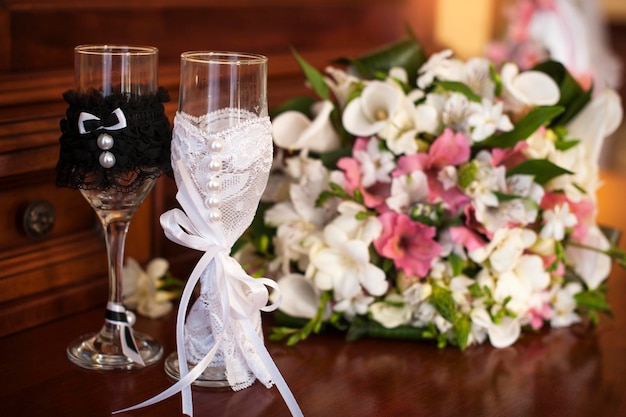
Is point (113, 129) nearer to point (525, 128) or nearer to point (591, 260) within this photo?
point (525, 128)

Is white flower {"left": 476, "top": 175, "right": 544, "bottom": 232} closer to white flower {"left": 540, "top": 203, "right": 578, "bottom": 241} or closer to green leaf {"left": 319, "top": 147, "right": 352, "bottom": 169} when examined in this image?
white flower {"left": 540, "top": 203, "right": 578, "bottom": 241}

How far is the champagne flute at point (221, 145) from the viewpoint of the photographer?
0.84m

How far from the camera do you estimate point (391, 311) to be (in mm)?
1080

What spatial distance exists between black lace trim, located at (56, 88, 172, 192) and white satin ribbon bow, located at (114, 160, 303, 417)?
5 centimetres

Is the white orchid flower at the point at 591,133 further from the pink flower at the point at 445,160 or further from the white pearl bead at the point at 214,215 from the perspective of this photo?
the white pearl bead at the point at 214,215

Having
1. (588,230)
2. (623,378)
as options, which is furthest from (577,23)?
(623,378)

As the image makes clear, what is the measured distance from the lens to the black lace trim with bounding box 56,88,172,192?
858 millimetres

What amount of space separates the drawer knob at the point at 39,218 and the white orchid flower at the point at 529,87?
0.60 m

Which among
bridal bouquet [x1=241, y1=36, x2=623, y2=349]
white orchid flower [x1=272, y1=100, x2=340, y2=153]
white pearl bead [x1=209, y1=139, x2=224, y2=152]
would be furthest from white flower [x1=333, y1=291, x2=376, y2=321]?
white pearl bead [x1=209, y1=139, x2=224, y2=152]

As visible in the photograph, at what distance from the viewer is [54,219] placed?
1062 mm

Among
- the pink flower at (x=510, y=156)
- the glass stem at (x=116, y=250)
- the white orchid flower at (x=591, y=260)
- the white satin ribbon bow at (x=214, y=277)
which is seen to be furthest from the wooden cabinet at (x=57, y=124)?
the white orchid flower at (x=591, y=260)

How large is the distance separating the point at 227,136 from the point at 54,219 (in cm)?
33

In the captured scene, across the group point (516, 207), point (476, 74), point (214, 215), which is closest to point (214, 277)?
point (214, 215)

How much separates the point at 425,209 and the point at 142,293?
1.27ft
